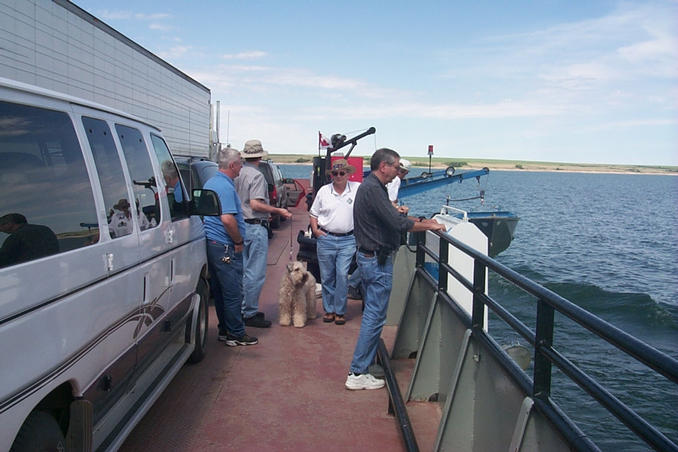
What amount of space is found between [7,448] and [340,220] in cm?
535

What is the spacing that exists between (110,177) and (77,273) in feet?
2.78

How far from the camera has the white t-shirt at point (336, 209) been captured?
Result: 7.40m

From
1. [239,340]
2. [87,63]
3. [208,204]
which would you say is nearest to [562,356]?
[208,204]

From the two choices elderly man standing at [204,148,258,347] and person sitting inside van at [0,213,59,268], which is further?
elderly man standing at [204,148,258,347]

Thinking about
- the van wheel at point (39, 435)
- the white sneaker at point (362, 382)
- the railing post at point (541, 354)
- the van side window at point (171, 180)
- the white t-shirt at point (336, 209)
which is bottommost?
the white sneaker at point (362, 382)

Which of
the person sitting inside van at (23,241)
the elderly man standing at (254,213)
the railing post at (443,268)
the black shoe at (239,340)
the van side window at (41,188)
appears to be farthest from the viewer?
the elderly man standing at (254,213)

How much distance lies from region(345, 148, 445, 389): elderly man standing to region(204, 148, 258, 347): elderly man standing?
1.38 m

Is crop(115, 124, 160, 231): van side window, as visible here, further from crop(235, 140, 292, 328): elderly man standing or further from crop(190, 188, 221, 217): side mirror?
crop(235, 140, 292, 328): elderly man standing

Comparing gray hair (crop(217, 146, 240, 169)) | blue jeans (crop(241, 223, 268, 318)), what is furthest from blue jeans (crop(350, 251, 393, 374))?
blue jeans (crop(241, 223, 268, 318))

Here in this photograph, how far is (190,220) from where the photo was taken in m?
5.52

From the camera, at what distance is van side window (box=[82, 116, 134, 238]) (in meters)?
3.41

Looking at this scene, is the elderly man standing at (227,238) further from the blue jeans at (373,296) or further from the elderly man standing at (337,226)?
the blue jeans at (373,296)

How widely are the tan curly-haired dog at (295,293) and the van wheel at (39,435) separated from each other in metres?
4.78

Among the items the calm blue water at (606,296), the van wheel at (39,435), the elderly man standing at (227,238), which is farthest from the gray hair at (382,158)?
the calm blue water at (606,296)
